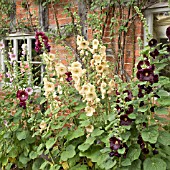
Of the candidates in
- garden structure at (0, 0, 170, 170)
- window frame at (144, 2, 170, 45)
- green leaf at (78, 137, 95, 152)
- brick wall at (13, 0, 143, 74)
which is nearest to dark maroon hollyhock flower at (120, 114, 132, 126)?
garden structure at (0, 0, 170, 170)

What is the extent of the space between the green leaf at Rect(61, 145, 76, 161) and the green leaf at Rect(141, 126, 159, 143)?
0.69m

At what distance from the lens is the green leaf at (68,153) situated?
2.75 m

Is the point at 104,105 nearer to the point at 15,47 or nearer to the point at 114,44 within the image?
the point at 114,44

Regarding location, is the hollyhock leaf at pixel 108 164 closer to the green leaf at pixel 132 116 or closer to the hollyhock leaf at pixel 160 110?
the green leaf at pixel 132 116

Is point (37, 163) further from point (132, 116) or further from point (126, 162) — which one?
point (132, 116)

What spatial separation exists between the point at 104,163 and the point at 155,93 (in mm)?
638

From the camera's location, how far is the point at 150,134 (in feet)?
7.63

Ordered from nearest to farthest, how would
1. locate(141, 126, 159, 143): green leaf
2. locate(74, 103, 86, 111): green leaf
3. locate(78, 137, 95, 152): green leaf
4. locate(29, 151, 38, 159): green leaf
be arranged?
locate(141, 126, 159, 143): green leaf → locate(78, 137, 95, 152): green leaf → locate(74, 103, 86, 111): green leaf → locate(29, 151, 38, 159): green leaf

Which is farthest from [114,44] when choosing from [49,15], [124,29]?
[49,15]

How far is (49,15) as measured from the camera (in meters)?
5.10

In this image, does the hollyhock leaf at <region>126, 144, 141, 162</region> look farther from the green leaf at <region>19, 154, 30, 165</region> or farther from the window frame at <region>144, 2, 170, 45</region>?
the window frame at <region>144, 2, 170, 45</region>

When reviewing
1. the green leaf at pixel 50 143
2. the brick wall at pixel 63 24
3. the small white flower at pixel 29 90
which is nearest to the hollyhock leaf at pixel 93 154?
the green leaf at pixel 50 143

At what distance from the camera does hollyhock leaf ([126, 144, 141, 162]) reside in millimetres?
2347

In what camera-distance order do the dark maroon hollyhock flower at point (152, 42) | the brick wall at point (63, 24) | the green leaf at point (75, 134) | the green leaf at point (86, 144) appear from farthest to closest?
the brick wall at point (63, 24), the green leaf at point (75, 134), the green leaf at point (86, 144), the dark maroon hollyhock flower at point (152, 42)
